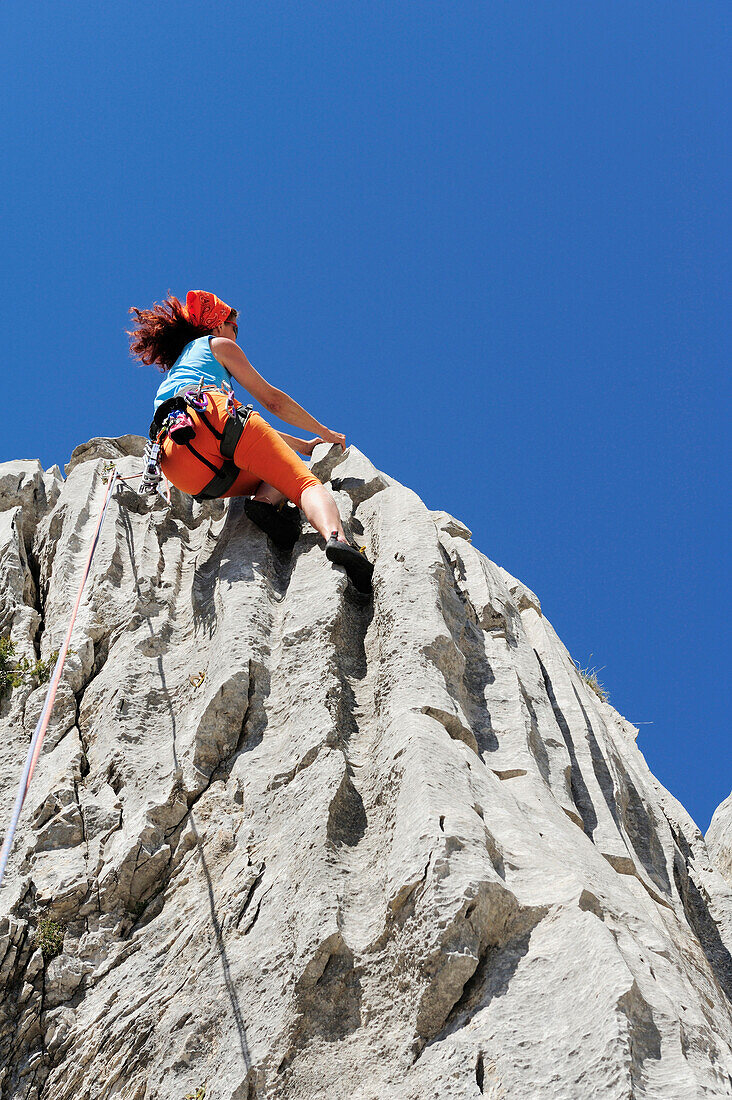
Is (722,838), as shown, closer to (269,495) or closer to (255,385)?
(269,495)

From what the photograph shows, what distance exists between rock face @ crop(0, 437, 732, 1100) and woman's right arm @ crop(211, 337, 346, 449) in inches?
51.2

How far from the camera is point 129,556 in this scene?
10.1 m

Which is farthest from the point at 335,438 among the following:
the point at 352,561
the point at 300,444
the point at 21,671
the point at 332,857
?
the point at 332,857

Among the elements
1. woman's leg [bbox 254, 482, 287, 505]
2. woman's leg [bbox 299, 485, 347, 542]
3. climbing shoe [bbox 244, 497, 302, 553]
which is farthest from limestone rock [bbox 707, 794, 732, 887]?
woman's leg [bbox 254, 482, 287, 505]

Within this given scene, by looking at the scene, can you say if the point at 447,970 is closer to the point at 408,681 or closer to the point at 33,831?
the point at 408,681

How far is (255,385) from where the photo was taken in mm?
9984

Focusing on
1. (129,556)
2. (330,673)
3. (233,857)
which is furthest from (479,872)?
(129,556)

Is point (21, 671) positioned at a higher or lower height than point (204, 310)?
lower

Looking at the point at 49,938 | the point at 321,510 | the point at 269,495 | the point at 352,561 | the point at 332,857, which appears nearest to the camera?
the point at 332,857

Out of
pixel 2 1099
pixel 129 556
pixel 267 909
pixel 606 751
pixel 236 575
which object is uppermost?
pixel 129 556

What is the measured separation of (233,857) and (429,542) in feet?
12.4

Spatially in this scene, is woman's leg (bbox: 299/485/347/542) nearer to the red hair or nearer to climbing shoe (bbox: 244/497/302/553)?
climbing shoe (bbox: 244/497/302/553)

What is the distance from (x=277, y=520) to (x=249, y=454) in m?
0.74

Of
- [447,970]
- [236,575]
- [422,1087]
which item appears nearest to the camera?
[422,1087]
